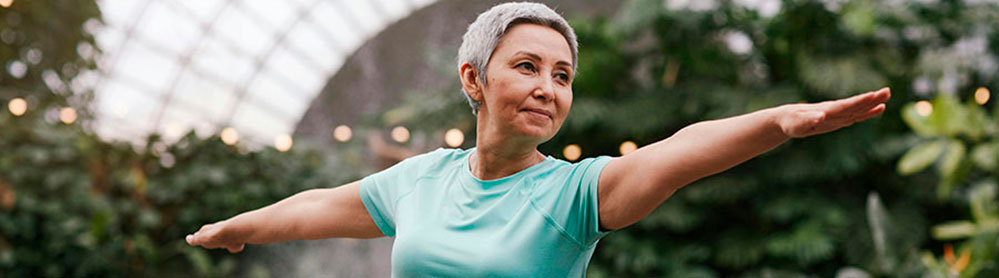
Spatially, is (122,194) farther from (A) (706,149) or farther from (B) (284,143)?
(A) (706,149)

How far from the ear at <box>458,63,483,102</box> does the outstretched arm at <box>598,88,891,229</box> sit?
247mm

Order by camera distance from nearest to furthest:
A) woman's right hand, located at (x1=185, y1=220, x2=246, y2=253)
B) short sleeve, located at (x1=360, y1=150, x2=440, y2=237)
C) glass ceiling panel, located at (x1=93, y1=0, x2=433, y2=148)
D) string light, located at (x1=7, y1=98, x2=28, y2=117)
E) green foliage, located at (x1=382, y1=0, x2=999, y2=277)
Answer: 1. short sleeve, located at (x1=360, y1=150, x2=440, y2=237)
2. woman's right hand, located at (x1=185, y1=220, x2=246, y2=253)
3. green foliage, located at (x1=382, y1=0, x2=999, y2=277)
4. string light, located at (x1=7, y1=98, x2=28, y2=117)
5. glass ceiling panel, located at (x1=93, y1=0, x2=433, y2=148)

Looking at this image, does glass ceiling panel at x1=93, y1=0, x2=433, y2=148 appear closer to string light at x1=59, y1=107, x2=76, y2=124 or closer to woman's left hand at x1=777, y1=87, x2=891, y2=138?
string light at x1=59, y1=107, x2=76, y2=124

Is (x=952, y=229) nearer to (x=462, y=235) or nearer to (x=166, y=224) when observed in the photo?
(x=462, y=235)

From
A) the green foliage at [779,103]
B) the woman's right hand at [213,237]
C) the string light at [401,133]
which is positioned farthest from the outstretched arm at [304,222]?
the string light at [401,133]

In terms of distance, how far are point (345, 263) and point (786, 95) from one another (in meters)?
4.35

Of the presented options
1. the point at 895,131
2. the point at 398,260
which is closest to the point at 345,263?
the point at 895,131

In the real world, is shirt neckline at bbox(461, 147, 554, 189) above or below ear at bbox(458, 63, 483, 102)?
below

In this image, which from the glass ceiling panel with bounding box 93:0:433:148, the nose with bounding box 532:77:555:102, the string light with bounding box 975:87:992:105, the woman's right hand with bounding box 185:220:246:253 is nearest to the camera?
the nose with bounding box 532:77:555:102

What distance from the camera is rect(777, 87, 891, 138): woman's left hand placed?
97cm

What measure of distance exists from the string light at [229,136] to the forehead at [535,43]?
6740 mm

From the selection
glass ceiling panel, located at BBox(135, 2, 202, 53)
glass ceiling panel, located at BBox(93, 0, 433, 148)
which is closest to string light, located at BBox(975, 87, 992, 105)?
glass ceiling panel, located at BBox(93, 0, 433, 148)

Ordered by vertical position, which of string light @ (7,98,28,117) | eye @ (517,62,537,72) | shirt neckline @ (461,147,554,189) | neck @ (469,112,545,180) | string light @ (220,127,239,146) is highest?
string light @ (7,98,28,117)

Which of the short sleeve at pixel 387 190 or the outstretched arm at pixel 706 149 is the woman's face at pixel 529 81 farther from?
the short sleeve at pixel 387 190
